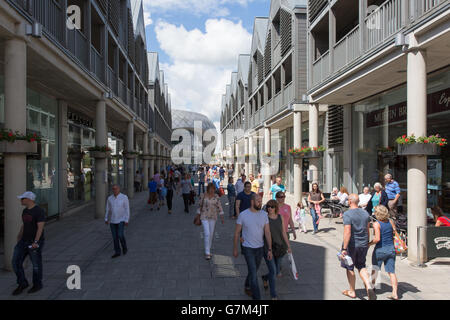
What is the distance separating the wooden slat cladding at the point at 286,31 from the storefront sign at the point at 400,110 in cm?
622

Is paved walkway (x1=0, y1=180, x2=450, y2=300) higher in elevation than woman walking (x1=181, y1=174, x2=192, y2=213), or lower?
lower

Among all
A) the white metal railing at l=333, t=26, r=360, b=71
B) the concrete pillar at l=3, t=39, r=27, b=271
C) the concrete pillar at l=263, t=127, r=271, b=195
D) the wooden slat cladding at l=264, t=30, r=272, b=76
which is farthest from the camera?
the concrete pillar at l=263, t=127, r=271, b=195

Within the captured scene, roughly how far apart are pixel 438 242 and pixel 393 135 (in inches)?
222

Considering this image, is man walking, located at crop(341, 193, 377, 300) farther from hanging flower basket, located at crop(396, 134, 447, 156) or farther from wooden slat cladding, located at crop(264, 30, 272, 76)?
wooden slat cladding, located at crop(264, 30, 272, 76)

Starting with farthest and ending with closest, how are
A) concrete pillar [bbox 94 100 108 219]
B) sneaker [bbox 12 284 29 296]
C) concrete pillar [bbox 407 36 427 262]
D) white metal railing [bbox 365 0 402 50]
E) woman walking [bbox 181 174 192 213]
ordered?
woman walking [bbox 181 174 192 213] < concrete pillar [bbox 94 100 108 219] < white metal railing [bbox 365 0 402 50] < concrete pillar [bbox 407 36 427 262] < sneaker [bbox 12 284 29 296]

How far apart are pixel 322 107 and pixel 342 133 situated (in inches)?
96.1

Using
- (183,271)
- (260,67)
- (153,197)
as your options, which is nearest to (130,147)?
(153,197)

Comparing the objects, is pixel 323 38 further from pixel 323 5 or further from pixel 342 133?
pixel 342 133

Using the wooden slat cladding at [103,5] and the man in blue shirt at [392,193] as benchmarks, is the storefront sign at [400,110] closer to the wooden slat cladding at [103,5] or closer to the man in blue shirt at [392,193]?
the man in blue shirt at [392,193]

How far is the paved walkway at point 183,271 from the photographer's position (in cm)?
533

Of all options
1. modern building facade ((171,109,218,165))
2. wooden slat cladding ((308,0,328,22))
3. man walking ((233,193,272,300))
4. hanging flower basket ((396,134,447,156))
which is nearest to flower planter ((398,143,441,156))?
hanging flower basket ((396,134,447,156))

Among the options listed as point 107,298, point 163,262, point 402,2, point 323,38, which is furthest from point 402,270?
point 323,38

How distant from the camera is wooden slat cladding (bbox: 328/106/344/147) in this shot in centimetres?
1572

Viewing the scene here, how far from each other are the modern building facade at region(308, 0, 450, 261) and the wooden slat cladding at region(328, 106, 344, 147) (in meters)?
0.11
